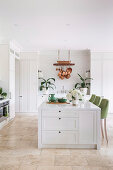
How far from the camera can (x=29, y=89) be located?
7711mm

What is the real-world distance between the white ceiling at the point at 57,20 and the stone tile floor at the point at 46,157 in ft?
8.76

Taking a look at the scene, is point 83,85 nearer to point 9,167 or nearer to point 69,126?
point 69,126

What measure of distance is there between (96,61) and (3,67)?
3.73m

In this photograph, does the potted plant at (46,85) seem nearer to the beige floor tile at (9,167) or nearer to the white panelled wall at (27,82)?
the white panelled wall at (27,82)

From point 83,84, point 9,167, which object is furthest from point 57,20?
point 83,84

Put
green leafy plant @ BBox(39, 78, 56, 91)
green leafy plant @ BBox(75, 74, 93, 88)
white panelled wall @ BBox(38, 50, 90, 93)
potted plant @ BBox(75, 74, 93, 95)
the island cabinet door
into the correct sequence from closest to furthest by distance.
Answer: the island cabinet door → potted plant @ BBox(75, 74, 93, 95) → green leafy plant @ BBox(75, 74, 93, 88) → green leafy plant @ BBox(39, 78, 56, 91) → white panelled wall @ BBox(38, 50, 90, 93)

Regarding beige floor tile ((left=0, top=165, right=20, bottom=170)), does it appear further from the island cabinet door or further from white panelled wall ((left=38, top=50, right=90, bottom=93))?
white panelled wall ((left=38, top=50, right=90, bottom=93))

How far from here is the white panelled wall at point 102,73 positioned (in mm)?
7551

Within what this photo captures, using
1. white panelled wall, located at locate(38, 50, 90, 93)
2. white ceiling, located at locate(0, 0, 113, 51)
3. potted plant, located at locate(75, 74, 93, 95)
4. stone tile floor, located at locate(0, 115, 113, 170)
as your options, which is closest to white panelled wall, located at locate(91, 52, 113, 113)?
potted plant, located at locate(75, 74, 93, 95)

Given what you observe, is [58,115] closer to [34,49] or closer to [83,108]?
[83,108]

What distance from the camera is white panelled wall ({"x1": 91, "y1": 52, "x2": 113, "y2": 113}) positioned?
755 centimetres

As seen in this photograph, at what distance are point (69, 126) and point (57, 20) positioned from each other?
7.46 ft

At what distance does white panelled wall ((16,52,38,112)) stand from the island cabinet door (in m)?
4.31

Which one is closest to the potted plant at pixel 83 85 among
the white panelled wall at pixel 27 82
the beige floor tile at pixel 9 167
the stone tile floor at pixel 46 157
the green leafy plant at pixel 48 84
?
the green leafy plant at pixel 48 84
